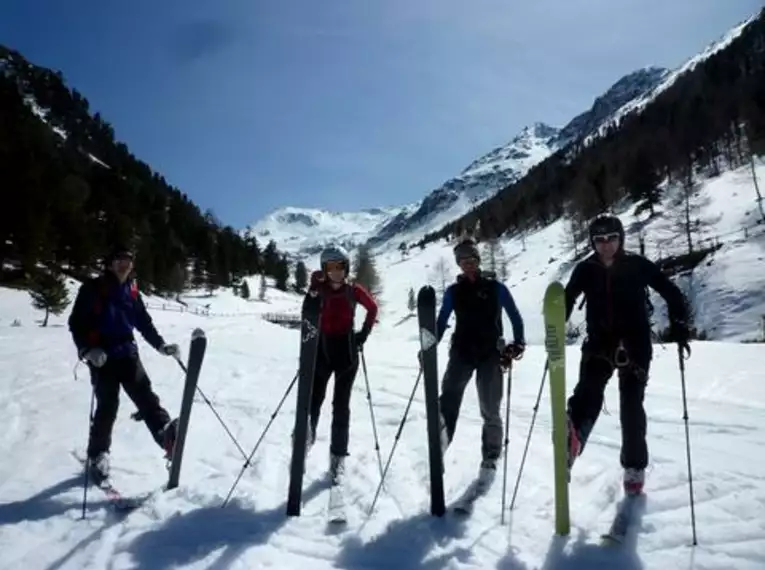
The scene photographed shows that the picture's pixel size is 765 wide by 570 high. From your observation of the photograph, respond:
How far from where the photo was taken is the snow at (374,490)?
4.10m

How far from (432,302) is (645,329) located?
195cm

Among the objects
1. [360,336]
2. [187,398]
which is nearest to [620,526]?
[360,336]

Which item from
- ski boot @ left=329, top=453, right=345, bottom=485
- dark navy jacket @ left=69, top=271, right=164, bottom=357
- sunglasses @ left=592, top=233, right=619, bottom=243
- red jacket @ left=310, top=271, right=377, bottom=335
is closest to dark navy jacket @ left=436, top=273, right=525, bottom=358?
red jacket @ left=310, top=271, right=377, bottom=335

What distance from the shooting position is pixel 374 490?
5.55m

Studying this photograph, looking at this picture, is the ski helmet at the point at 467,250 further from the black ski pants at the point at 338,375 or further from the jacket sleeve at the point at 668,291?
the jacket sleeve at the point at 668,291

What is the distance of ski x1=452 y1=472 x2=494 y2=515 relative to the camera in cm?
485

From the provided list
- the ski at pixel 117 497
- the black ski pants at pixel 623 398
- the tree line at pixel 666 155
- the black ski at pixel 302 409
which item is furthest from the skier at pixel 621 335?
the tree line at pixel 666 155

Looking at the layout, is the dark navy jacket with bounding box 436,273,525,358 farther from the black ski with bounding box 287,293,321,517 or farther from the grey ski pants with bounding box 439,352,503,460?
the black ski with bounding box 287,293,321,517

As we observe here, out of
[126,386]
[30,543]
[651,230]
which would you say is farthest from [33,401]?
[651,230]

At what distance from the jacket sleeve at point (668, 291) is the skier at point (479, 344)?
130 centimetres

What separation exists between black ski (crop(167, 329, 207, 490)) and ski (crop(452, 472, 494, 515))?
284cm

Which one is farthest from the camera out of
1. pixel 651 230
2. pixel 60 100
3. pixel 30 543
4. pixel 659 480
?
pixel 60 100

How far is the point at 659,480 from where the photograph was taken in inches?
213

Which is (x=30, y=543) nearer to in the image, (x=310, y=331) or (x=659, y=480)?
(x=310, y=331)
